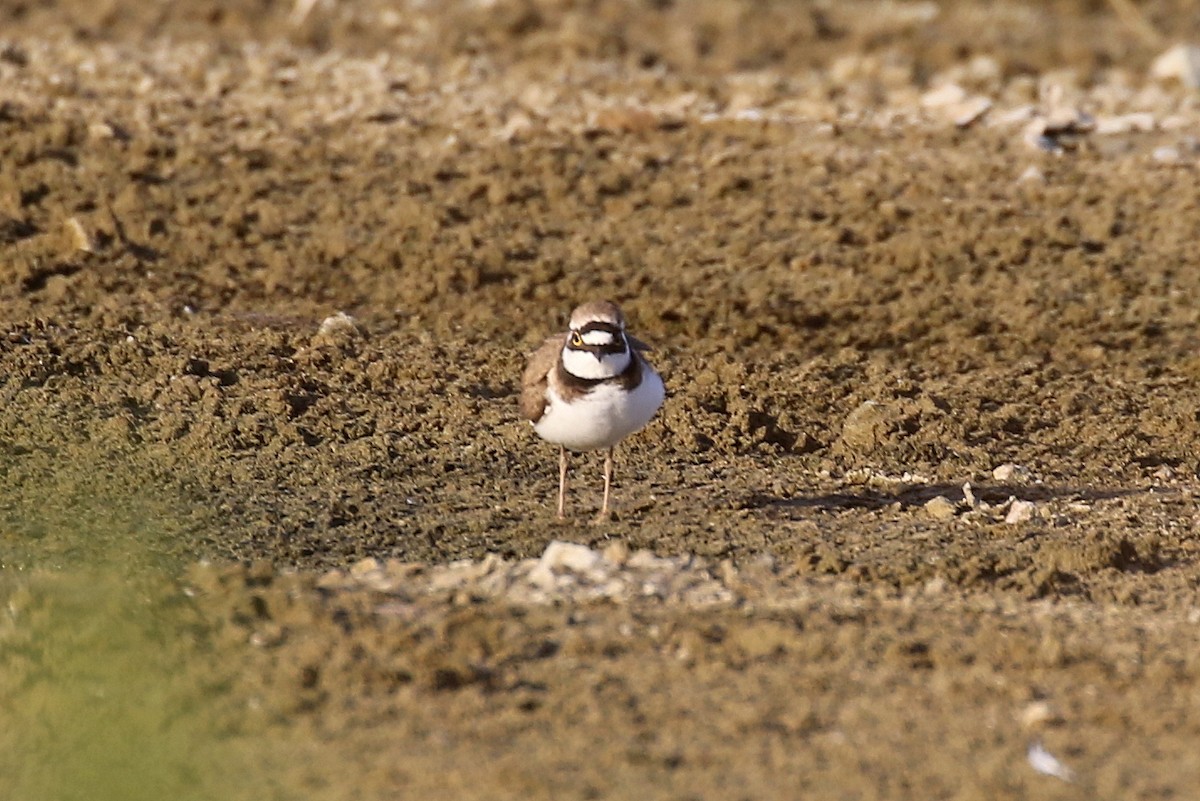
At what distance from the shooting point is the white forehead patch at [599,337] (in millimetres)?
7750

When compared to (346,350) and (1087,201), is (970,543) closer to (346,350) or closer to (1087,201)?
(346,350)

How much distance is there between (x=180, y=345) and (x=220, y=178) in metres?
2.83

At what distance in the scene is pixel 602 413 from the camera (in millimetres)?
7816

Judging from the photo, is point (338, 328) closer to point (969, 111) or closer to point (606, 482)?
point (606, 482)

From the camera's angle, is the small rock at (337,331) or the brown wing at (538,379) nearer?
the brown wing at (538,379)

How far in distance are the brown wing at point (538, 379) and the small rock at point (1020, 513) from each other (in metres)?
2.18

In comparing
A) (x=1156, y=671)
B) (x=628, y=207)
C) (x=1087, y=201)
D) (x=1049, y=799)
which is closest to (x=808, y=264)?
(x=628, y=207)

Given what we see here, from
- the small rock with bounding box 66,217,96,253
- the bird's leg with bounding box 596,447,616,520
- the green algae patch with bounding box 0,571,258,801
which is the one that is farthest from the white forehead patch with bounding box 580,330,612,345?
the small rock with bounding box 66,217,96,253

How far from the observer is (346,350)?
33.5ft

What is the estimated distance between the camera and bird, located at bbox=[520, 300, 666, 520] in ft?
25.6

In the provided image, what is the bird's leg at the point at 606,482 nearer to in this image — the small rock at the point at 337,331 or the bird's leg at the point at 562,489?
the bird's leg at the point at 562,489

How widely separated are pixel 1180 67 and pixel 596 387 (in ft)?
30.4

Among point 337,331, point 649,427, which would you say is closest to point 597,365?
point 649,427

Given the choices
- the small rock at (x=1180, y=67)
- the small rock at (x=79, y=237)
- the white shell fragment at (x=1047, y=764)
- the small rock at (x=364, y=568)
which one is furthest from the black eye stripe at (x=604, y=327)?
the small rock at (x=1180, y=67)
